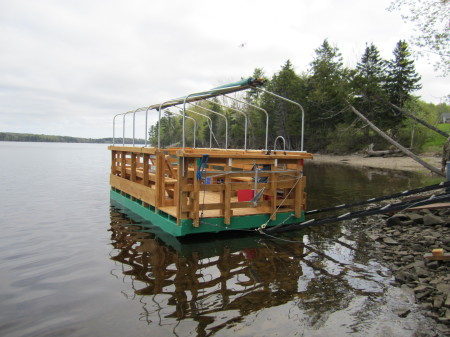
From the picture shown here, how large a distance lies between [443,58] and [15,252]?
617 inches

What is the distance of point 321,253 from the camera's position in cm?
766

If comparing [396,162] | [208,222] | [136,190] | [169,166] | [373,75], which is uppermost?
[373,75]

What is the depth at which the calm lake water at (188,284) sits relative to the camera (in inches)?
181

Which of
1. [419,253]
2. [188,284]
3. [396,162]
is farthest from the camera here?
[396,162]

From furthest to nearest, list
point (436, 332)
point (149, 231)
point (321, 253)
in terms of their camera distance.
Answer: point (149, 231) < point (321, 253) < point (436, 332)

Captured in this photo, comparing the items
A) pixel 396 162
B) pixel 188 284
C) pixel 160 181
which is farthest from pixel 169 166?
pixel 396 162

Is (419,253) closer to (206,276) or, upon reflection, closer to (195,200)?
(206,276)

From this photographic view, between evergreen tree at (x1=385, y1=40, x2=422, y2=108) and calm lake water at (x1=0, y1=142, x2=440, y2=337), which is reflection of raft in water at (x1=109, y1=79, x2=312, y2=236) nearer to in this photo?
calm lake water at (x1=0, y1=142, x2=440, y2=337)

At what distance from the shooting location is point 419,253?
6984mm

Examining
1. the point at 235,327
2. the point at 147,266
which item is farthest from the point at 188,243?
the point at 235,327

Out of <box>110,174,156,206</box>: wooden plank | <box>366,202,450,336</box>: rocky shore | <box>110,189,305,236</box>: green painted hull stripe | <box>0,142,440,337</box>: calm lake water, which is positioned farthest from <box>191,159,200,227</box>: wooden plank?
<box>366,202,450,336</box>: rocky shore

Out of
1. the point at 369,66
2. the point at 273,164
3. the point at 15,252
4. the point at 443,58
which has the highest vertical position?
the point at 369,66

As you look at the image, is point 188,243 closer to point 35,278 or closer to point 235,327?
point 35,278

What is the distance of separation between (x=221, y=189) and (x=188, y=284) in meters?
2.71
